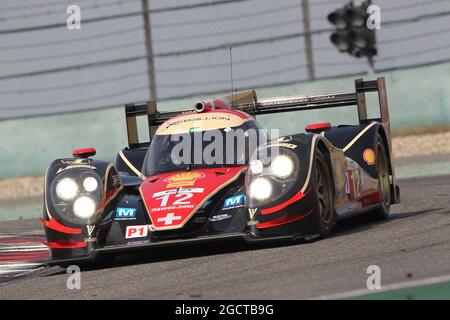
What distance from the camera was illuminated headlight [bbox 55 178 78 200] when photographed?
8438 millimetres

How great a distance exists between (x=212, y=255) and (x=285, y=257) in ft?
2.44

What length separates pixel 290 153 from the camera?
8.20 m

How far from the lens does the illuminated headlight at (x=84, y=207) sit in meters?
8.27

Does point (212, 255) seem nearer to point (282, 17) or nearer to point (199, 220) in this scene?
point (199, 220)

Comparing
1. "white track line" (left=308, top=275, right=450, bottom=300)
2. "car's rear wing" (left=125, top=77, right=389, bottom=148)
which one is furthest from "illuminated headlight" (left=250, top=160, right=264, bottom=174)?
"car's rear wing" (left=125, top=77, right=389, bottom=148)

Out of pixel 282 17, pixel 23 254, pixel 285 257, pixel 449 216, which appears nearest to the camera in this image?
pixel 285 257

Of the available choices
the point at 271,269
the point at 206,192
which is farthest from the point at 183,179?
the point at 271,269

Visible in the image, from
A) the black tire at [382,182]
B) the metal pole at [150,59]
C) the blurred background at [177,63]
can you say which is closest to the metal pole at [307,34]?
the blurred background at [177,63]

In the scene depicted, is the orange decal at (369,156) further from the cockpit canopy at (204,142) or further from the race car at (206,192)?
the cockpit canopy at (204,142)

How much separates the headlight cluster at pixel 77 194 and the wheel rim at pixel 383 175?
2845 mm

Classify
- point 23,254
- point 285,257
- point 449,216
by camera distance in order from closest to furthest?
point 285,257 → point 449,216 → point 23,254

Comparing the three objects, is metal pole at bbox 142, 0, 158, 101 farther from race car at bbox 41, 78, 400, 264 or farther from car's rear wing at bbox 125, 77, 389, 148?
race car at bbox 41, 78, 400, 264

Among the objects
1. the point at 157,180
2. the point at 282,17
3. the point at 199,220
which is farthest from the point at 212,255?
the point at 282,17

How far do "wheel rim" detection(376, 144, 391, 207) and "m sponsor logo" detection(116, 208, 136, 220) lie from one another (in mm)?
2694
